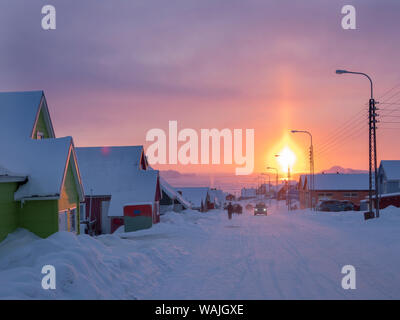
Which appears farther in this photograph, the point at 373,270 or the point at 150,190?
the point at 150,190

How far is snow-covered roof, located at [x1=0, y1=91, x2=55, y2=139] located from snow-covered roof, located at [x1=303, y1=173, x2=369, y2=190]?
7075 centimetres

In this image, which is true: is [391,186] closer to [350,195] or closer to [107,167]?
[350,195]

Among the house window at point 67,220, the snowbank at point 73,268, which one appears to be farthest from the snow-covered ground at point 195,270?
the house window at point 67,220

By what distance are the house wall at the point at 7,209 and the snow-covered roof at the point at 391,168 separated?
6051 cm

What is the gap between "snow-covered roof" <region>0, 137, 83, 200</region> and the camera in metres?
17.1

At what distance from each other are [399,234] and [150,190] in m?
20.5

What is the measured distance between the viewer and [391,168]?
217 ft

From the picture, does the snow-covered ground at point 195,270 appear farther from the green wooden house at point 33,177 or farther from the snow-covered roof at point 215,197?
the snow-covered roof at point 215,197

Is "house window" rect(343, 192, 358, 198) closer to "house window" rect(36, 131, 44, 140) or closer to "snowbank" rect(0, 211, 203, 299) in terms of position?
"snowbank" rect(0, 211, 203, 299)

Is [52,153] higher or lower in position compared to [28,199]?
higher
